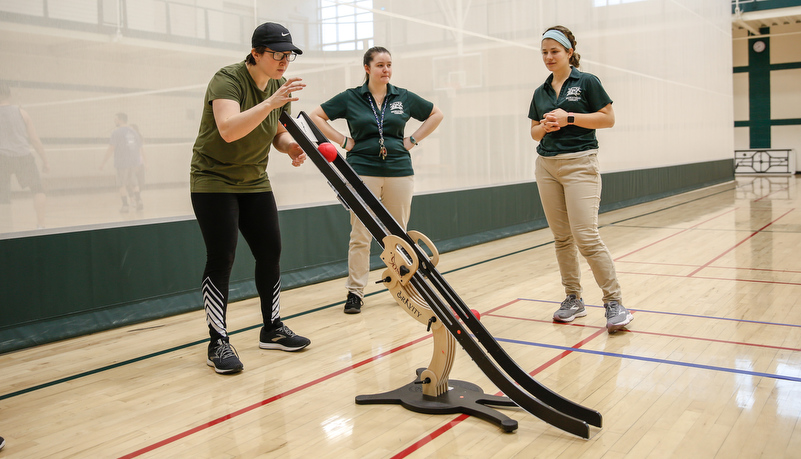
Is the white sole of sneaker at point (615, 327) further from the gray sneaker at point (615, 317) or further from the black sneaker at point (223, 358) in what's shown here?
the black sneaker at point (223, 358)

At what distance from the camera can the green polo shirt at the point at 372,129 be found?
12.6 feet

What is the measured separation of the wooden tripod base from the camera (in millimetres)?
2225

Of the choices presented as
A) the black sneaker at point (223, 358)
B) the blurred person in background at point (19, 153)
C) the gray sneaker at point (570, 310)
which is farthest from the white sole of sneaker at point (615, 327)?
the blurred person in background at point (19, 153)

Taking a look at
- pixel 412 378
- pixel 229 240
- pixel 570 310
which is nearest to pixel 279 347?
pixel 229 240

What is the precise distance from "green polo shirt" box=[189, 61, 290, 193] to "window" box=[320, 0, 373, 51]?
8.01ft

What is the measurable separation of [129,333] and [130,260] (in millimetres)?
439

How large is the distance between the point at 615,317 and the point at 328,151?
174 cm

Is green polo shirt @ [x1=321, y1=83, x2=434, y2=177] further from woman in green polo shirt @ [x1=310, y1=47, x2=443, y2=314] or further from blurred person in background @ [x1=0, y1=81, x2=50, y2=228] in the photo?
blurred person in background @ [x1=0, y1=81, x2=50, y2=228]

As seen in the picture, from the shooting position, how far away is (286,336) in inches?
123

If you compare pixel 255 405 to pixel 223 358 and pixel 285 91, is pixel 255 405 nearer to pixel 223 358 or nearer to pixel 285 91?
pixel 223 358

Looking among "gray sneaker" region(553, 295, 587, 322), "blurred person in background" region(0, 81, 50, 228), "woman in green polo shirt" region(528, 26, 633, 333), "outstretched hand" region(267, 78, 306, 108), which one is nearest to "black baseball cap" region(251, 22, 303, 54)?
"outstretched hand" region(267, 78, 306, 108)

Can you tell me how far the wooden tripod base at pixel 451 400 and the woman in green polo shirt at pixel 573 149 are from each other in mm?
1125

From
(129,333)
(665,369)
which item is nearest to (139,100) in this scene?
(129,333)

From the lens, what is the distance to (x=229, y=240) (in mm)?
2760
